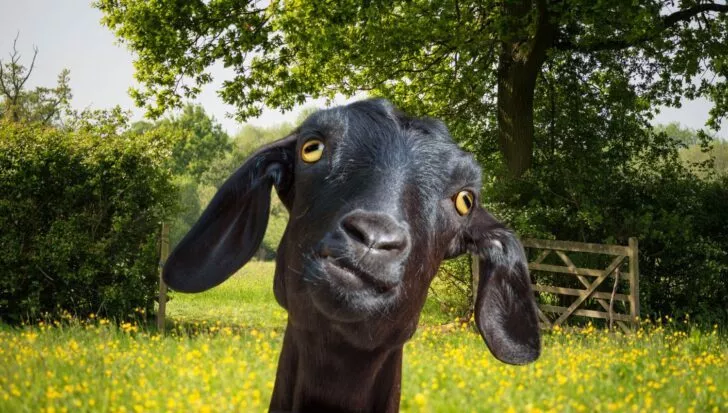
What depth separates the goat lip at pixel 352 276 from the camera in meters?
2.16

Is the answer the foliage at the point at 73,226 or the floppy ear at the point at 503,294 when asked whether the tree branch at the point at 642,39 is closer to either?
the foliage at the point at 73,226

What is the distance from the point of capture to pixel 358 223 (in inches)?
85.6

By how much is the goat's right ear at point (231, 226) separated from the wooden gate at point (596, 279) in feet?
35.6

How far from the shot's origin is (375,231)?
216 centimetres

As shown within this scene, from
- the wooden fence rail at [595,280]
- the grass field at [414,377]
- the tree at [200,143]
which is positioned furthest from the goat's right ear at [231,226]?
the tree at [200,143]

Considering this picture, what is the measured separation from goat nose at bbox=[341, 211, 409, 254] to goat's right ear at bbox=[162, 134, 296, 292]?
0.52 meters

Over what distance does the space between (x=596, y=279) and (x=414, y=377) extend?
7472 millimetres

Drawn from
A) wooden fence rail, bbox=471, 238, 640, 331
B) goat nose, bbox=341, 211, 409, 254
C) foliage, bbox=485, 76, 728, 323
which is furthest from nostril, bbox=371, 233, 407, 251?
foliage, bbox=485, 76, 728, 323

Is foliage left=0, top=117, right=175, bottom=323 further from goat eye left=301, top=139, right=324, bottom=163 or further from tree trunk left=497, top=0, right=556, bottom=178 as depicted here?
goat eye left=301, top=139, right=324, bottom=163

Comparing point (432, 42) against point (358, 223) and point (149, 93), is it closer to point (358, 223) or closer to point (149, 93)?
point (149, 93)

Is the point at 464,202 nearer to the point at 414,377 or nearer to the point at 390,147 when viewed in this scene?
the point at 390,147

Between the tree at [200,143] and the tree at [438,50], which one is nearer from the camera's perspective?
the tree at [438,50]

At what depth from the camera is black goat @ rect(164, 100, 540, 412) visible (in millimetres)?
2201

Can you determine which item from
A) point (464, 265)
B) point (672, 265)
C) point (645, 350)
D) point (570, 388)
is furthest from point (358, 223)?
point (672, 265)
